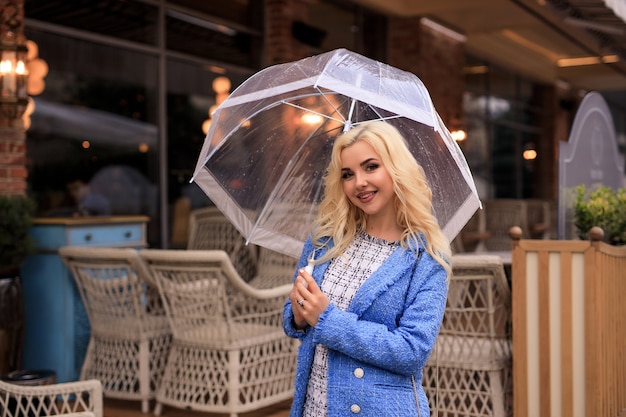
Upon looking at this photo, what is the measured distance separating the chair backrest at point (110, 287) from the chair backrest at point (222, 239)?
1.28 meters

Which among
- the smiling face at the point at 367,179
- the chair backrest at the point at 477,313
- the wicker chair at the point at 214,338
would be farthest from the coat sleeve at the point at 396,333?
the wicker chair at the point at 214,338

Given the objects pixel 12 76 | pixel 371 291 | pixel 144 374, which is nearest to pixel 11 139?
pixel 12 76

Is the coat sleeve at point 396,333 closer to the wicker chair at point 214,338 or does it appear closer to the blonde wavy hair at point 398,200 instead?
the blonde wavy hair at point 398,200

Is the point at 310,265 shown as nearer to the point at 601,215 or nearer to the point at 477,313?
the point at 477,313

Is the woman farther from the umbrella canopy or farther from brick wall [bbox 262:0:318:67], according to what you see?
brick wall [bbox 262:0:318:67]

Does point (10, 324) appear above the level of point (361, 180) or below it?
below

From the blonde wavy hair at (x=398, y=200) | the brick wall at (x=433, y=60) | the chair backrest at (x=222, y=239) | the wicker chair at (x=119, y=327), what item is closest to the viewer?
the blonde wavy hair at (x=398, y=200)

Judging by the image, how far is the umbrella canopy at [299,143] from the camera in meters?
2.23

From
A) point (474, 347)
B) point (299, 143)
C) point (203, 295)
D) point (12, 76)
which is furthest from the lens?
point (12, 76)

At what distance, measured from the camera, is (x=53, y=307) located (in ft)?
15.2

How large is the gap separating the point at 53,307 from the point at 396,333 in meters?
3.31

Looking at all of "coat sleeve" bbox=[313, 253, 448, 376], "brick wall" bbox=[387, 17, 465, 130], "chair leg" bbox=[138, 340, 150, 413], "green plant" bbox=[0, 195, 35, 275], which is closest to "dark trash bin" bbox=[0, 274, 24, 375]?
"green plant" bbox=[0, 195, 35, 275]

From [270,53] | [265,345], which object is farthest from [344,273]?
[270,53]

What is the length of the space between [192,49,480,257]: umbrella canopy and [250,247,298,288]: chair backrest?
9.07 feet
